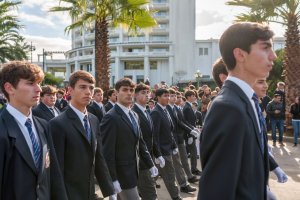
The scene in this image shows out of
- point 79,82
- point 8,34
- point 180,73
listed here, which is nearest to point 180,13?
point 180,73

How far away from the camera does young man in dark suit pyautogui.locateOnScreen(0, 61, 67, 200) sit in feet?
9.61

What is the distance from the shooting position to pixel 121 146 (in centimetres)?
Result: 512

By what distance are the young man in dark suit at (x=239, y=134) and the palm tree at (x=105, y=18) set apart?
39.6 ft

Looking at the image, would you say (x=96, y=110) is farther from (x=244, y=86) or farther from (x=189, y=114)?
(x=244, y=86)

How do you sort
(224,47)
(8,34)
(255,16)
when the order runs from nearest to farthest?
(224,47), (255,16), (8,34)

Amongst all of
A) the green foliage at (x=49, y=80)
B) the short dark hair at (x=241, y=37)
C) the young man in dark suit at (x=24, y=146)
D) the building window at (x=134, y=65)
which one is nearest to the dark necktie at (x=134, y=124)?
the young man in dark suit at (x=24, y=146)

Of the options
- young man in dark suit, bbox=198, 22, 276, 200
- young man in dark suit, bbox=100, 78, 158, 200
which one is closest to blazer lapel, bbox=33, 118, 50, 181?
young man in dark suit, bbox=198, 22, 276, 200

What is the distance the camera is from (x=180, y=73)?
217 ft

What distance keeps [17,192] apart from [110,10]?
12.4 m

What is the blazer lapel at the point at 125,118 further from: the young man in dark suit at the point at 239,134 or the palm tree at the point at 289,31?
the palm tree at the point at 289,31

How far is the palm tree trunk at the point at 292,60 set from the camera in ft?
50.0

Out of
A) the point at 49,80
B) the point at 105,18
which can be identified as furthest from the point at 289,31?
the point at 49,80

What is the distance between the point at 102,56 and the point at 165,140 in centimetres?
791

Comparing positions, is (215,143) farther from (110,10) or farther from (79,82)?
(110,10)
